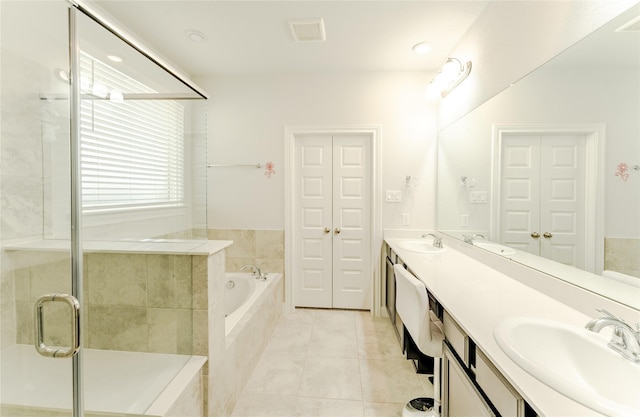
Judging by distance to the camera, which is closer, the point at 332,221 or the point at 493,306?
the point at 493,306

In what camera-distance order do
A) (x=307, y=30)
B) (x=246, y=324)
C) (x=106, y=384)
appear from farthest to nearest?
(x=307, y=30), (x=246, y=324), (x=106, y=384)

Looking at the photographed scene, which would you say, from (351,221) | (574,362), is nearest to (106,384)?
(574,362)

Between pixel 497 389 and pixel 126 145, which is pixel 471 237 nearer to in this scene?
pixel 497 389

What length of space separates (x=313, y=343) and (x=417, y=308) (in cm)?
133

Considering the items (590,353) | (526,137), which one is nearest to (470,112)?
(526,137)

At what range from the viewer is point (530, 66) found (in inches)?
58.5

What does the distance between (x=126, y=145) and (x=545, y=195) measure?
215 cm

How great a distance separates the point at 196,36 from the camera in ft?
7.55

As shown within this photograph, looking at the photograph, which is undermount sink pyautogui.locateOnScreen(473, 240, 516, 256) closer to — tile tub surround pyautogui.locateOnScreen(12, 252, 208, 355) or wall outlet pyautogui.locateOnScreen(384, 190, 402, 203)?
wall outlet pyautogui.locateOnScreen(384, 190, 402, 203)

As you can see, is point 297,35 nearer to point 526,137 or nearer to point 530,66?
point 530,66

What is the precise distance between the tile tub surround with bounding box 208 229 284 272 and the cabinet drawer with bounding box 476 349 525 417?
225 cm

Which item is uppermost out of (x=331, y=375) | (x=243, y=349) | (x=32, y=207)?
(x=32, y=207)

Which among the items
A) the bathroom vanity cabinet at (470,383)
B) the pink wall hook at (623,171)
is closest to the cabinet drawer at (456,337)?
the bathroom vanity cabinet at (470,383)

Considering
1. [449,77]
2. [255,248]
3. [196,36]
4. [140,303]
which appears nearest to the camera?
[140,303]
